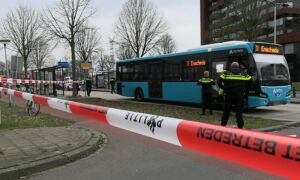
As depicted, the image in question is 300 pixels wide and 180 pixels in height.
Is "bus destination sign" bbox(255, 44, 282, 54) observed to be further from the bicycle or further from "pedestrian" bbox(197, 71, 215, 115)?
the bicycle

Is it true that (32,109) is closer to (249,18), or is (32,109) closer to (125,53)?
(249,18)

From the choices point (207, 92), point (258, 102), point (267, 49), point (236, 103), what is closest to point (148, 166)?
point (236, 103)

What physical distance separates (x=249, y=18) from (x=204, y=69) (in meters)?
25.9

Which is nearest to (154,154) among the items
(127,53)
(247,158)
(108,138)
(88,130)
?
(108,138)

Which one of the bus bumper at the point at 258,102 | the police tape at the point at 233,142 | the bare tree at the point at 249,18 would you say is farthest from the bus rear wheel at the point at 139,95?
the bare tree at the point at 249,18

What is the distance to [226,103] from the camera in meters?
10.2

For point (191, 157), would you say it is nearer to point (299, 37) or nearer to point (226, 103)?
point (226, 103)

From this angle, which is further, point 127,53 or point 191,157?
point 127,53

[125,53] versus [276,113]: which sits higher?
[125,53]

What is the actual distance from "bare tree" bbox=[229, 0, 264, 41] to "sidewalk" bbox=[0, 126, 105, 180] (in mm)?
33862

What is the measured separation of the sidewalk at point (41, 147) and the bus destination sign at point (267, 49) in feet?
28.0

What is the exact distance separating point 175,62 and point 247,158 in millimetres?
17250

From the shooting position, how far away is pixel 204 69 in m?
18.0

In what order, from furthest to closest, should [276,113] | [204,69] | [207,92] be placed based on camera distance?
[204,69] < [276,113] < [207,92]
